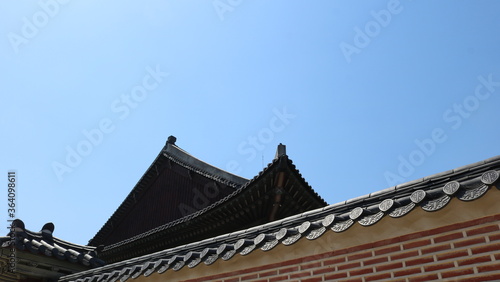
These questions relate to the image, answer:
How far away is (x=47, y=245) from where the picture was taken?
23.1 feet

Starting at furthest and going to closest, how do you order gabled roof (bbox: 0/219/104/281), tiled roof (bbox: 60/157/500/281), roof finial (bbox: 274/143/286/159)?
roof finial (bbox: 274/143/286/159) < gabled roof (bbox: 0/219/104/281) < tiled roof (bbox: 60/157/500/281)

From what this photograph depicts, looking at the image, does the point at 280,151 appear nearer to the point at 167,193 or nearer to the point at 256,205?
the point at 256,205

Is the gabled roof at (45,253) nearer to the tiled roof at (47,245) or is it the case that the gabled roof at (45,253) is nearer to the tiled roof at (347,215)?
the tiled roof at (47,245)

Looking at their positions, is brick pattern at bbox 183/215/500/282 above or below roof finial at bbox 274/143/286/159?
below

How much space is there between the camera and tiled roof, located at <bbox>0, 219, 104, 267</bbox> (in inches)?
256

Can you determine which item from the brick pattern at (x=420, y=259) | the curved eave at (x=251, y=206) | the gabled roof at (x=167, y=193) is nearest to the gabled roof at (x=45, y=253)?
the curved eave at (x=251, y=206)

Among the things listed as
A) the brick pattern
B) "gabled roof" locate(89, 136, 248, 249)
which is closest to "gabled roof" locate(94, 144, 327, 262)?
"gabled roof" locate(89, 136, 248, 249)

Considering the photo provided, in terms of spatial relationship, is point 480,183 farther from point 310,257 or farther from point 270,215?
point 270,215

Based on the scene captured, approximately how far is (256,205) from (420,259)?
7.22 meters

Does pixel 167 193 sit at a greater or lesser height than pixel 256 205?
greater

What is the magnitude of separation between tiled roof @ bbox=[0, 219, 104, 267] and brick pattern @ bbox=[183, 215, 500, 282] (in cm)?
453

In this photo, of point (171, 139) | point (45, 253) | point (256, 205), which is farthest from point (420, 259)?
point (171, 139)

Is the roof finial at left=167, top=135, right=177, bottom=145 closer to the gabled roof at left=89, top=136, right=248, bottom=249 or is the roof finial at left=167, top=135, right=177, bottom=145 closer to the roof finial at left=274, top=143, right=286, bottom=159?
the gabled roof at left=89, top=136, right=248, bottom=249

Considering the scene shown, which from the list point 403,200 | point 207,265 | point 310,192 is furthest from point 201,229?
point 403,200
